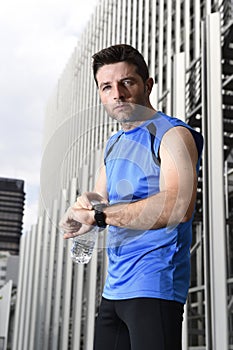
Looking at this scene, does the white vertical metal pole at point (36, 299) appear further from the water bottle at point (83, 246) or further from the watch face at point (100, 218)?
the watch face at point (100, 218)

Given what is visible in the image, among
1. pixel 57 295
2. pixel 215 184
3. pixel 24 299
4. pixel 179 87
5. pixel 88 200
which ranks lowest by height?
pixel 88 200

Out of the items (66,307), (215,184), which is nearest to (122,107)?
(215,184)

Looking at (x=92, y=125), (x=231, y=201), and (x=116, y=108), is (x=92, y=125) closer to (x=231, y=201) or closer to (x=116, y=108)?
(x=116, y=108)

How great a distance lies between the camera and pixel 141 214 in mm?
1430

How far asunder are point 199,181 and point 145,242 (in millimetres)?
5198

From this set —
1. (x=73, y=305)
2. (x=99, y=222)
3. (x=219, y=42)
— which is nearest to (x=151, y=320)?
(x=99, y=222)

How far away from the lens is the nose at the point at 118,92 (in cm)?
152

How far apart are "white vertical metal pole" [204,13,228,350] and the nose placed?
278 centimetres

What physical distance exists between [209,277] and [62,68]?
2840 centimetres

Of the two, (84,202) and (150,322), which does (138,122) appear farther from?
(150,322)

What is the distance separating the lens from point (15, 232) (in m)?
122

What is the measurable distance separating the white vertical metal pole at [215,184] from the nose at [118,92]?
2.78m

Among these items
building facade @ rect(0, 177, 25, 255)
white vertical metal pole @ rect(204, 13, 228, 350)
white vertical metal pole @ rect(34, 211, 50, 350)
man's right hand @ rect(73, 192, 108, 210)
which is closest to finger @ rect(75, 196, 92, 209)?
man's right hand @ rect(73, 192, 108, 210)

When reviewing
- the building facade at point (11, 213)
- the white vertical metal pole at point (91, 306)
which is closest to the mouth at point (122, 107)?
the white vertical metal pole at point (91, 306)
